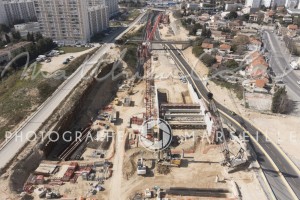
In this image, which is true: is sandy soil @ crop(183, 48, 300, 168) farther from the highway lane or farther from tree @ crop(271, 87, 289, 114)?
the highway lane

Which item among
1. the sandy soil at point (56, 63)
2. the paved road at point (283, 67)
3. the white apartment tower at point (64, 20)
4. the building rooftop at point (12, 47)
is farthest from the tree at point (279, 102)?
the building rooftop at point (12, 47)

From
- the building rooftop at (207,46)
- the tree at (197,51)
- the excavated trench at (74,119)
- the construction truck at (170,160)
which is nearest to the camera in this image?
the excavated trench at (74,119)

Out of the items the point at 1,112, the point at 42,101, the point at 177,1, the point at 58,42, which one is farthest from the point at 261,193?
the point at 177,1

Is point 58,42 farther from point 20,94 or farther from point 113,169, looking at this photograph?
point 113,169

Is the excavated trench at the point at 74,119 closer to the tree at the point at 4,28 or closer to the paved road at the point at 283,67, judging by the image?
the paved road at the point at 283,67

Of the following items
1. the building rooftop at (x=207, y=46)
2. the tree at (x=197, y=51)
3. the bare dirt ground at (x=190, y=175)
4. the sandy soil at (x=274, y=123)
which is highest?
the building rooftop at (x=207, y=46)
